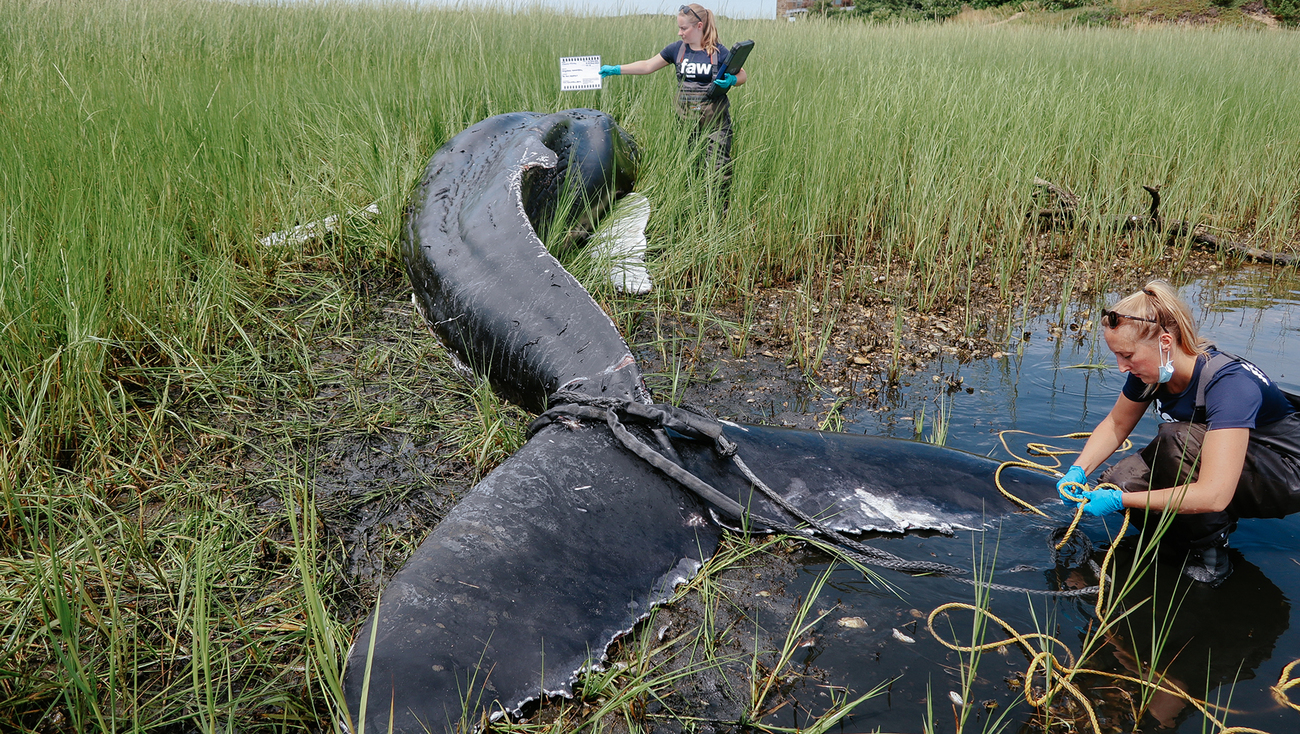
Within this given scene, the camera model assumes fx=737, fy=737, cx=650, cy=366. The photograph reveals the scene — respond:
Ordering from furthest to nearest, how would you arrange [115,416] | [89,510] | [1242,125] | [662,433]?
[1242,125], [115,416], [89,510], [662,433]

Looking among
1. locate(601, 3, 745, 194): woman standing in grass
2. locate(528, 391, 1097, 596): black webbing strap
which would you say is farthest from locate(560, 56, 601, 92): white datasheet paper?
locate(528, 391, 1097, 596): black webbing strap

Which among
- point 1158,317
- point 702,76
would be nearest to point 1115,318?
point 1158,317

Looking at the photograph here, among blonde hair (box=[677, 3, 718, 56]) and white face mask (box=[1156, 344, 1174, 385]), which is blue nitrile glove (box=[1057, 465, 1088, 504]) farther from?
blonde hair (box=[677, 3, 718, 56])

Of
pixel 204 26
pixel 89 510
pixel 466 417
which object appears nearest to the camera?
pixel 89 510

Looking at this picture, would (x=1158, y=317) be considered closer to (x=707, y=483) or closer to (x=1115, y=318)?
(x=1115, y=318)

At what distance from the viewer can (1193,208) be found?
17.4 ft

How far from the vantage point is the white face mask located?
83.3 inches

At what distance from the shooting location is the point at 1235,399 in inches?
78.6

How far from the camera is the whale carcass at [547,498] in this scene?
1.41m

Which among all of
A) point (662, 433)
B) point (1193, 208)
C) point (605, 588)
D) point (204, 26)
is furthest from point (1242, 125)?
point (204, 26)

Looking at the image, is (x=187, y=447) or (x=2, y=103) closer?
(x=187, y=447)

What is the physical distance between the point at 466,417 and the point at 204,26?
6.68m

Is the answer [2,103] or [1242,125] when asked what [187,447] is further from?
[1242,125]

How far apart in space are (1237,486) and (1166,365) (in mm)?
431
